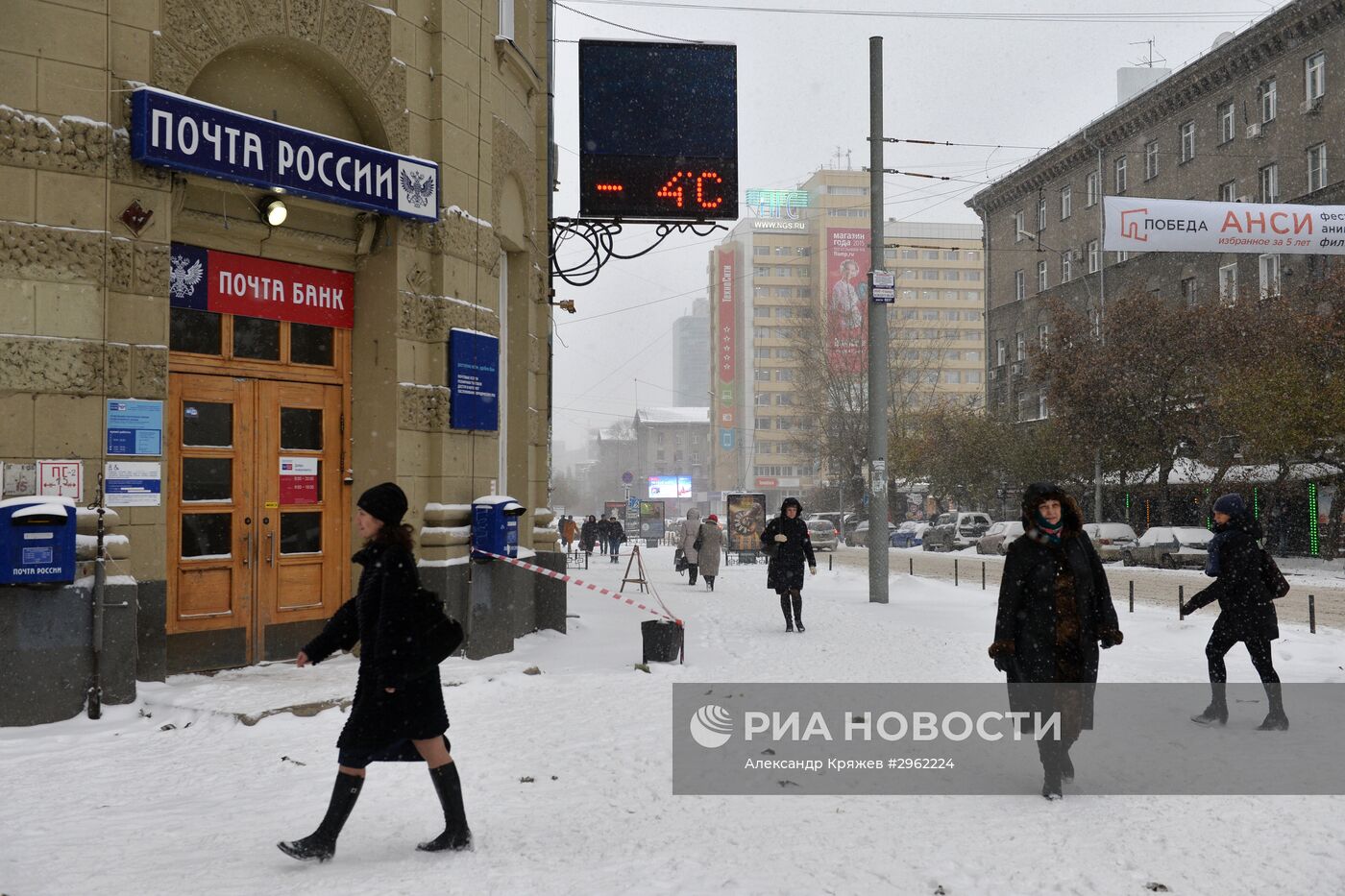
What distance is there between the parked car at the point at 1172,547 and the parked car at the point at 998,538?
5.38 metres

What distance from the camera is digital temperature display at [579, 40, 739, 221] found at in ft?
49.0

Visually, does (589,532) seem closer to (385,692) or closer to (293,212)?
(293,212)

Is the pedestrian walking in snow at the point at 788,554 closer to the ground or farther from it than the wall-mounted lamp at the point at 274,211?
closer to the ground

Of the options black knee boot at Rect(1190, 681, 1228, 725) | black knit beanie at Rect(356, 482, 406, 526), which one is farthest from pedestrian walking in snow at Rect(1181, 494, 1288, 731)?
black knit beanie at Rect(356, 482, 406, 526)

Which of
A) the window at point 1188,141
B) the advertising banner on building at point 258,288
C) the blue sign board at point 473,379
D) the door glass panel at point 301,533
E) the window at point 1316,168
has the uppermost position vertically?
the window at point 1188,141

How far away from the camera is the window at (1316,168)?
117ft

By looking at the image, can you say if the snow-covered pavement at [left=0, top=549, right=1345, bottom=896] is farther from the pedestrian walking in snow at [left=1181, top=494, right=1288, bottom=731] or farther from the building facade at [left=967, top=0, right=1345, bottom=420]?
the building facade at [left=967, top=0, right=1345, bottom=420]

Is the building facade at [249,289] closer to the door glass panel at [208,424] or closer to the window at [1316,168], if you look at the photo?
the door glass panel at [208,424]

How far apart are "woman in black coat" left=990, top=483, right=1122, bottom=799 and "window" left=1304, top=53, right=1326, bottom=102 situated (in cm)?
3646

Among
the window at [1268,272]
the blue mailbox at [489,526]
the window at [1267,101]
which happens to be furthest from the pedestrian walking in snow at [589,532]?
the window at [1267,101]

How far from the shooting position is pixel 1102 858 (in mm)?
5031

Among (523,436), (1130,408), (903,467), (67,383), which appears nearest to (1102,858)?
(67,383)

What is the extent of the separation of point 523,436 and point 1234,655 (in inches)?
320

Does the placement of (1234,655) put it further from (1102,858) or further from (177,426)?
(177,426)
